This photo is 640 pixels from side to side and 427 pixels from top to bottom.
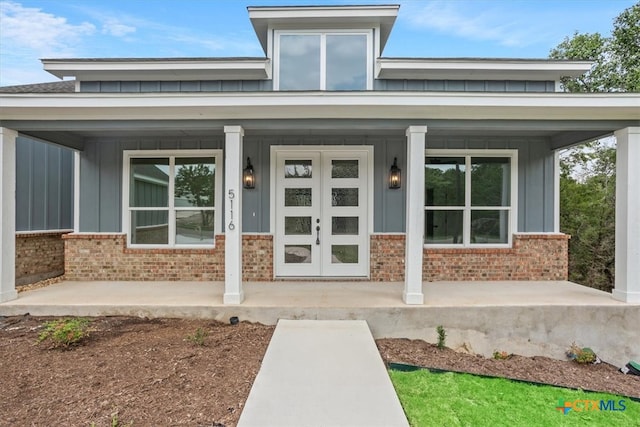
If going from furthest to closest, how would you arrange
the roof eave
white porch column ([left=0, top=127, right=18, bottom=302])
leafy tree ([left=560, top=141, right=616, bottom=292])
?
1. leafy tree ([left=560, top=141, right=616, bottom=292])
2. the roof eave
3. white porch column ([left=0, top=127, right=18, bottom=302])

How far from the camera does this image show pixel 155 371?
311 centimetres

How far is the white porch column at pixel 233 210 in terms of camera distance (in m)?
4.56

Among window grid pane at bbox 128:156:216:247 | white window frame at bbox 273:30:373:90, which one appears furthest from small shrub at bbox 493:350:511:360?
window grid pane at bbox 128:156:216:247

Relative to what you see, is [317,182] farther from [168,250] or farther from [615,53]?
[615,53]

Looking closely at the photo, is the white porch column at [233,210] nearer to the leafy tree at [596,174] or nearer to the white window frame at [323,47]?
the white window frame at [323,47]

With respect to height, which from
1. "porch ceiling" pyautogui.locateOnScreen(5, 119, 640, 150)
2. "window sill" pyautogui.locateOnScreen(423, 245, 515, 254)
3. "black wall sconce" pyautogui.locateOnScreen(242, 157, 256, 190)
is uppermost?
"porch ceiling" pyautogui.locateOnScreen(5, 119, 640, 150)

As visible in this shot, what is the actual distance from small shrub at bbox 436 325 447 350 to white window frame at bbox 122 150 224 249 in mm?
4024

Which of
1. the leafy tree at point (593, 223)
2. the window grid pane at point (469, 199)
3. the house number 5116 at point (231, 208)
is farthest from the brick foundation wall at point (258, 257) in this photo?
the leafy tree at point (593, 223)

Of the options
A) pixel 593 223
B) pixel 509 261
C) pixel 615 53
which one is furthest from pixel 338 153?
pixel 615 53

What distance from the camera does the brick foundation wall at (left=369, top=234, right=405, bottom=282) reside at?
608 cm

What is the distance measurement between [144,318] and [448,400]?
377cm

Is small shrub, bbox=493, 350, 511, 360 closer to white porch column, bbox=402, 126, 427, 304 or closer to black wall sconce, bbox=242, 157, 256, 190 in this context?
white porch column, bbox=402, 126, 427, 304

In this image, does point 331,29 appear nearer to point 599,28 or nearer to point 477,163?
point 477,163

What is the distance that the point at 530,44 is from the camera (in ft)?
47.2
